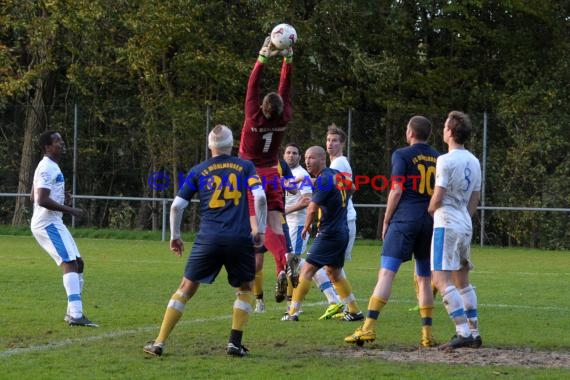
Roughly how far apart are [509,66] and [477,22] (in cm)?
169

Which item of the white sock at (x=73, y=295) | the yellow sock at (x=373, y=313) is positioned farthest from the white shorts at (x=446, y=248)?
the white sock at (x=73, y=295)

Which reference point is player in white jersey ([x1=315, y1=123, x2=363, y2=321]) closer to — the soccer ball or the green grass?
the green grass

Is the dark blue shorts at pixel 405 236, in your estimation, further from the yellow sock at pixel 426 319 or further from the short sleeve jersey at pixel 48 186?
the short sleeve jersey at pixel 48 186

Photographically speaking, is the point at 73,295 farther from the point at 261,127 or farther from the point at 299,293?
the point at 261,127

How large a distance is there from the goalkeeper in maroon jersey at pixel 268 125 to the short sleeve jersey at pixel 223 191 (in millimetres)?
1935

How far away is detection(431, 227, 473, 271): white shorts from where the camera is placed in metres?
9.58

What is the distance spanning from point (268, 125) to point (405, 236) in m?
2.28

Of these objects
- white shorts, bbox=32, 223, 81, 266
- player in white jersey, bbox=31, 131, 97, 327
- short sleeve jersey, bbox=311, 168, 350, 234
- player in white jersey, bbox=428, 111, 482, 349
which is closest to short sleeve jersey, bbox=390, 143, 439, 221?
player in white jersey, bbox=428, 111, 482, 349

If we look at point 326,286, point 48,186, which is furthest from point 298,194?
point 48,186

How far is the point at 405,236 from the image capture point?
9.91 metres

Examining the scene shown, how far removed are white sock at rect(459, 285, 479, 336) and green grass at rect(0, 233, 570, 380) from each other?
0.26m

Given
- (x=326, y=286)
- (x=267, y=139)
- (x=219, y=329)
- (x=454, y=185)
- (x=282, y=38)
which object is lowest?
(x=219, y=329)

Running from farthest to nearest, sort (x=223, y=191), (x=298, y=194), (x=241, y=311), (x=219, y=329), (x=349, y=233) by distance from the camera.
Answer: (x=298, y=194) → (x=349, y=233) → (x=219, y=329) → (x=241, y=311) → (x=223, y=191)

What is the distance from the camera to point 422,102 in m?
31.1
